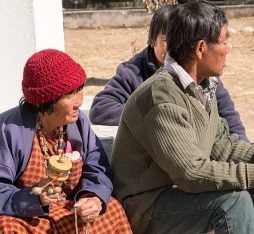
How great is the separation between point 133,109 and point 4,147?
602mm

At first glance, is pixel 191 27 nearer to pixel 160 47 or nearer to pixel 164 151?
pixel 164 151

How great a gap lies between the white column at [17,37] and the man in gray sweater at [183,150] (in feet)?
3.70

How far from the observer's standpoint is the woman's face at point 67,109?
9.44 feet

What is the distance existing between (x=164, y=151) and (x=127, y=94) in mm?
1138

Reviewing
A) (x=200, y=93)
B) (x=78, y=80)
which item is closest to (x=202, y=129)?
(x=200, y=93)

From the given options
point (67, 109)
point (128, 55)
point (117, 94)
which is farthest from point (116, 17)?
point (67, 109)

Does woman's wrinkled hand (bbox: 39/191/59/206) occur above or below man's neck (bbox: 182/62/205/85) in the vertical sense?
below

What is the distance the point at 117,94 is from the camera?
12.8 ft

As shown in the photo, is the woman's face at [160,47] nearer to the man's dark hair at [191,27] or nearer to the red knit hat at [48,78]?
the man's dark hair at [191,27]

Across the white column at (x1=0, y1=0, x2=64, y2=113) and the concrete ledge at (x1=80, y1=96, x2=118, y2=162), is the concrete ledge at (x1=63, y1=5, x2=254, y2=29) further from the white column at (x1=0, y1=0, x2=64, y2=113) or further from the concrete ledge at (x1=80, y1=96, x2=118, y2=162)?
the concrete ledge at (x1=80, y1=96, x2=118, y2=162)

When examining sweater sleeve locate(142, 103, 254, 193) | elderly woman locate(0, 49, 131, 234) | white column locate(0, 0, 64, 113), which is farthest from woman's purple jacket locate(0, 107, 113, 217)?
white column locate(0, 0, 64, 113)

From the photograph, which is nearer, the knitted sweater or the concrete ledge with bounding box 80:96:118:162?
the knitted sweater

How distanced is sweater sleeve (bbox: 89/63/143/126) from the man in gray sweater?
756 mm

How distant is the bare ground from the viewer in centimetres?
905
